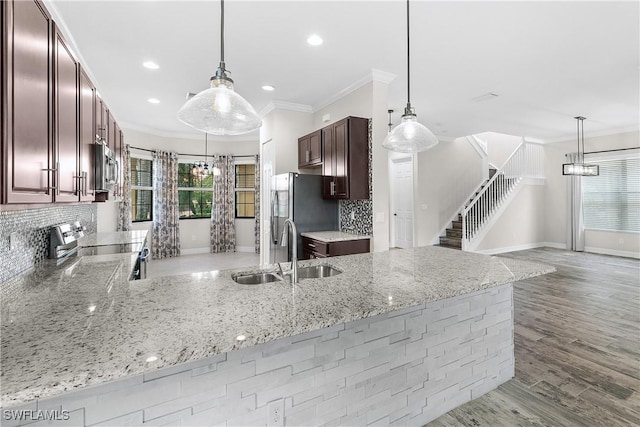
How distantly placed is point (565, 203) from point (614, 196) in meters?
0.95

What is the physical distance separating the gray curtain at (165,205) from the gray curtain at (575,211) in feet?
31.5

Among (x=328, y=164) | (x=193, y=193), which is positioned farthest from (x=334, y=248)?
(x=193, y=193)

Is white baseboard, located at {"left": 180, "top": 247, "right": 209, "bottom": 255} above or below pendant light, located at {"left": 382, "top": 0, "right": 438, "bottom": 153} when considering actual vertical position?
below

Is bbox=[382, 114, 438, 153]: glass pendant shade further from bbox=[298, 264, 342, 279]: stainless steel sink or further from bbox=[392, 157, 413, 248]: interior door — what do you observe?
bbox=[392, 157, 413, 248]: interior door

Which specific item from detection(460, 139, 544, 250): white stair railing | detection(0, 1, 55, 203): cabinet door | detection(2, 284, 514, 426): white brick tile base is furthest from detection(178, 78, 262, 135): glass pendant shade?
detection(460, 139, 544, 250): white stair railing

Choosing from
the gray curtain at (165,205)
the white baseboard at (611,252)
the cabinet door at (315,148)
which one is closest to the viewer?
the cabinet door at (315,148)

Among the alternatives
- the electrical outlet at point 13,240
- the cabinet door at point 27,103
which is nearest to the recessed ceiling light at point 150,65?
the cabinet door at point 27,103

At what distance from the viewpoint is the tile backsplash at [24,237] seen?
1.86 m

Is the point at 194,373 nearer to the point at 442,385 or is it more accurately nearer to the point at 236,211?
the point at 442,385

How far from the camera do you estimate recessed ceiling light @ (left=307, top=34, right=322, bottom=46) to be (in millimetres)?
2989

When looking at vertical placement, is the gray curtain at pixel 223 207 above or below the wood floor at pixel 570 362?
above

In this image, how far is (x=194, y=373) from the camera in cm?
121

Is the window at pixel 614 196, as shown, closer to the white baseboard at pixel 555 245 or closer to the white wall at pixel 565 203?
the white wall at pixel 565 203

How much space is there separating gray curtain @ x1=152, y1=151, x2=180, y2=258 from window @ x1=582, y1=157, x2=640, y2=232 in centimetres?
986
